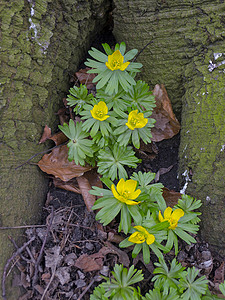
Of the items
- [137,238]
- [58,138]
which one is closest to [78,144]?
[58,138]

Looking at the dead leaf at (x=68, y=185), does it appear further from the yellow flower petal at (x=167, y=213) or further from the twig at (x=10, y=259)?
the yellow flower petal at (x=167, y=213)

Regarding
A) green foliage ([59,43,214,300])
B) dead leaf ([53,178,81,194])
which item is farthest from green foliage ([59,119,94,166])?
dead leaf ([53,178,81,194])

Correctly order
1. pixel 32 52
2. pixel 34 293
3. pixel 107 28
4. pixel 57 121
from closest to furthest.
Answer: pixel 34 293
pixel 32 52
pixel 57 121
pixel 107 28

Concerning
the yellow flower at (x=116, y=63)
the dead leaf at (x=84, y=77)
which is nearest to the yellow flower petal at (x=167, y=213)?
the yellow flower at (x=116, y=63)

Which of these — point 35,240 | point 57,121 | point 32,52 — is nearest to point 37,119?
point 57,121

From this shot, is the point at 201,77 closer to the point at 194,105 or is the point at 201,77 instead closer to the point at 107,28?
the point at 194,105

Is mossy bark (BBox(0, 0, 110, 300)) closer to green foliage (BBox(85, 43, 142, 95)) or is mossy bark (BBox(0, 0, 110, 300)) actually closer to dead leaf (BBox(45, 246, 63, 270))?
dead leaf (BBox(45, 246, 63, 270))
